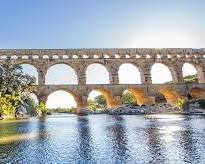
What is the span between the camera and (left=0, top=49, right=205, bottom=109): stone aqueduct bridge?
2589 inches

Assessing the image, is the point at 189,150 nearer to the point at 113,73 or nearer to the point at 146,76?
the point at 113,73

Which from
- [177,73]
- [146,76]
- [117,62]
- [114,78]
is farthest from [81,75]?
[177,73]

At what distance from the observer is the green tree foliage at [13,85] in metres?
46.1

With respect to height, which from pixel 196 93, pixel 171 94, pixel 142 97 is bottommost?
pixel 142 97

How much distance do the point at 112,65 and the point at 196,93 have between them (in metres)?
19.7

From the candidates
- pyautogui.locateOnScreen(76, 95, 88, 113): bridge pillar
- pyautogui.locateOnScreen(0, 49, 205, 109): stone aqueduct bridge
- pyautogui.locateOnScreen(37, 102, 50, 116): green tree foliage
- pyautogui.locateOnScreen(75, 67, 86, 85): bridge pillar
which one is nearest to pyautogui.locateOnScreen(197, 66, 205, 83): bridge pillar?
pyautogui.locateOnScreen(0, 49, 205, 109): stone aqueduct bridge

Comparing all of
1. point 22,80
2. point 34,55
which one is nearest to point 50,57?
point 34,55

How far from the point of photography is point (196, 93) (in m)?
73.1

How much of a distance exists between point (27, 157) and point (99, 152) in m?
2.95

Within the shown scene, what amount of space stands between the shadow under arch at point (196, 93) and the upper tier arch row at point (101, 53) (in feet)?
28.9

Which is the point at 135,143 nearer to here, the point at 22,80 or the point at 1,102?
the point at 1,102

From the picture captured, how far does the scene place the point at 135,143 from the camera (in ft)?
53.1

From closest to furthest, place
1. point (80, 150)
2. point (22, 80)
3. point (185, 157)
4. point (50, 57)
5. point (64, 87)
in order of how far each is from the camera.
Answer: point (185, 157)
point (80, 150)
point (22, 80)
point (64, 87)
point (50, 57)

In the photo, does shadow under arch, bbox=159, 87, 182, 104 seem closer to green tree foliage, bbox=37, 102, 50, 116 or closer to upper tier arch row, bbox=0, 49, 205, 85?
upper tier arch row, bbox=0, 49, 205, 85
